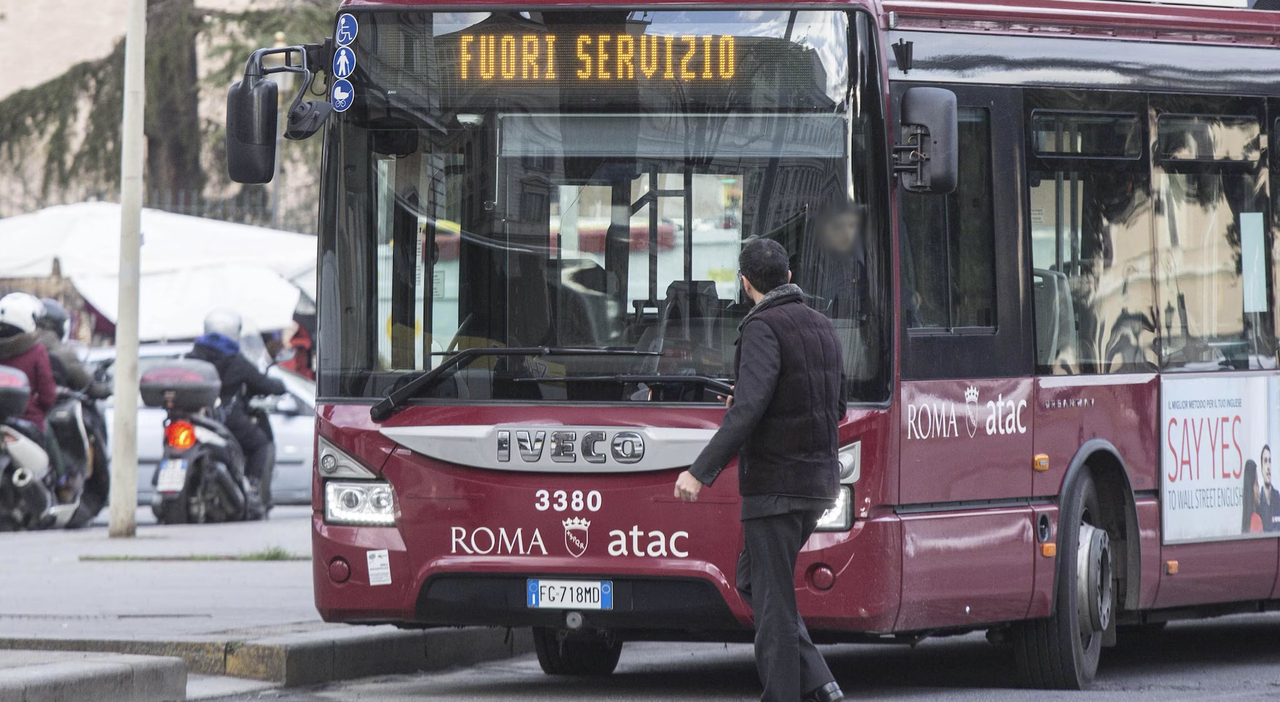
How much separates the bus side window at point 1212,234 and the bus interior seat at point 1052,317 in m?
0.69

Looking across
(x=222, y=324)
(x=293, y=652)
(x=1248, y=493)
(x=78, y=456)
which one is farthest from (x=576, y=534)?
(x=222, y=324)

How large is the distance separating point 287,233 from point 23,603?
1249 centimetres

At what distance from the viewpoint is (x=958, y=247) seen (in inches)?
345

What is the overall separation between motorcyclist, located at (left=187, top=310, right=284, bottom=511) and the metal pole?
2734 mm

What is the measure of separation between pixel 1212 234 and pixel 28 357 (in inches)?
422

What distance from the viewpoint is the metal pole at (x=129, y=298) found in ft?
54.4

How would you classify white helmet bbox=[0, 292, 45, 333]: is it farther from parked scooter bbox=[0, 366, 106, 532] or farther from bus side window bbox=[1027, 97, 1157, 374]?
bus side window bbox=[1027, 97, 1157, 374]

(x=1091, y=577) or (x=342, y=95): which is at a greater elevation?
(x=342, y=95)

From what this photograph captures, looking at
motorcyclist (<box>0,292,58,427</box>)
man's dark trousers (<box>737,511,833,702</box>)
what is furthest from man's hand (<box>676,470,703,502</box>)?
motorcyclist (<box>0,292,58,427</box>)

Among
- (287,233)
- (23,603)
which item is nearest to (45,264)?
(287,233)

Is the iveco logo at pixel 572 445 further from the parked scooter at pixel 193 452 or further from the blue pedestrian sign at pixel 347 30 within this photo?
the parked scooter at pixel 193 452

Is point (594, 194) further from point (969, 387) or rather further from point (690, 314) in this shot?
point (969, 387)

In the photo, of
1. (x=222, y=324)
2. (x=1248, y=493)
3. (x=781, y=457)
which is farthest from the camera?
(x=222, y=324)

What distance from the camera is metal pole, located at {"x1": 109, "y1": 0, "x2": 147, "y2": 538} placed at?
54.4 ft
